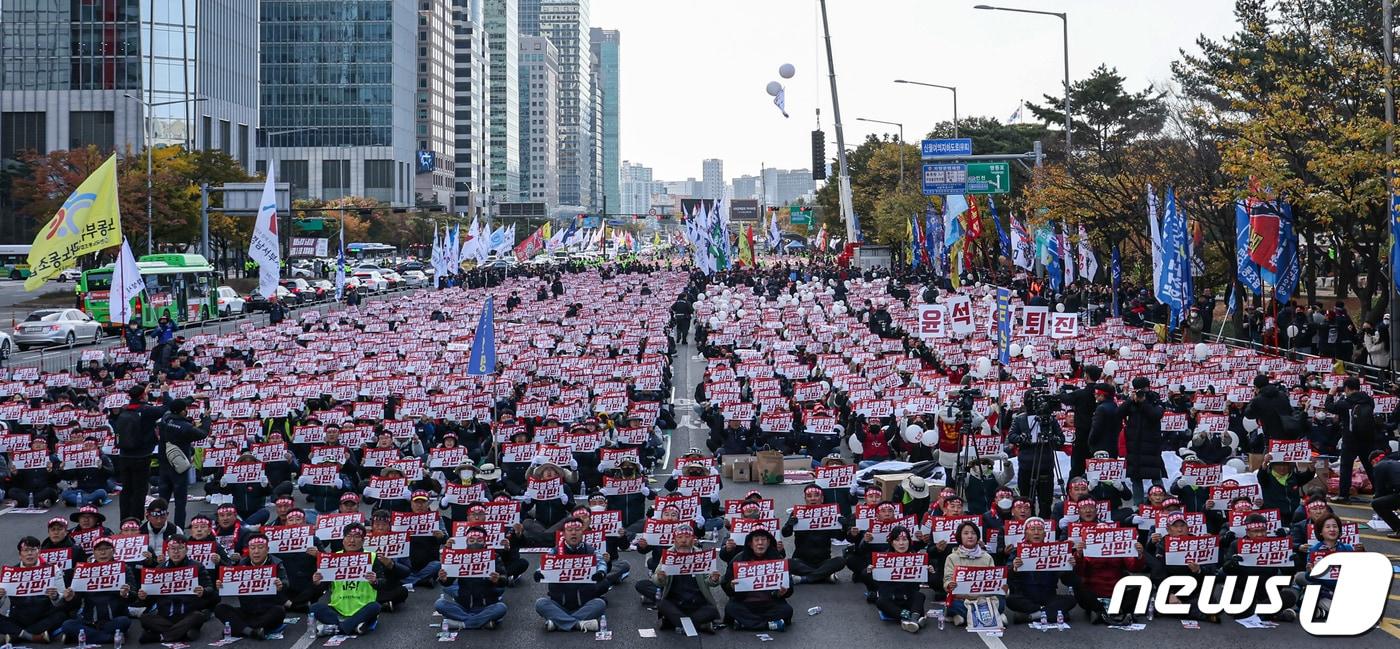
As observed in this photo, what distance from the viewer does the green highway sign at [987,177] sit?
151ft

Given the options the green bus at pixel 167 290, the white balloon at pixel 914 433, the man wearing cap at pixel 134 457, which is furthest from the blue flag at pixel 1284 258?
the green bus at pixel 167 290

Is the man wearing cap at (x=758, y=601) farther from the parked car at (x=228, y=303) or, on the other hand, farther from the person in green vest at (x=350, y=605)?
the parked car at (x=228, y=303)

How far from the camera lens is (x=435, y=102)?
593 ft

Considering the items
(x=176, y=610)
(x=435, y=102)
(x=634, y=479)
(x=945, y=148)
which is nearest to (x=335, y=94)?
(x=435, y=102)

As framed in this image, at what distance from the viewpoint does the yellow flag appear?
87.2 feet

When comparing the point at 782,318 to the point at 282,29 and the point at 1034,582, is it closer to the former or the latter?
the point at 1034,582

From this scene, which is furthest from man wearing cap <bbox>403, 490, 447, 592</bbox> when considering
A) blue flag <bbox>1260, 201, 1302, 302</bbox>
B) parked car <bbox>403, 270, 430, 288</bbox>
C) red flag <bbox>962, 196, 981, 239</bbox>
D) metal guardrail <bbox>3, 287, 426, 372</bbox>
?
parked car <bbox>403, 270, 430, 288</bbox>

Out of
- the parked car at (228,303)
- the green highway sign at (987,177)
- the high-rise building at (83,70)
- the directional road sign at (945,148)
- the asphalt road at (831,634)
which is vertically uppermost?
the high-rise building at (83,70)

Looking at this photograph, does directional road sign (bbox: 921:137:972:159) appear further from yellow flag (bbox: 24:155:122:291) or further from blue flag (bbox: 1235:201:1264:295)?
yellow flag (bbox: 24:155:122:291)

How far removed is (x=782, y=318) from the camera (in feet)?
133

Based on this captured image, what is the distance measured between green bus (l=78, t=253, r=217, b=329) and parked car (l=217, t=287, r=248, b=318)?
1.74m

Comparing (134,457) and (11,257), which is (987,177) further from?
(11,257)

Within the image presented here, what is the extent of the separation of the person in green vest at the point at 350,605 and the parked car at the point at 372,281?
209ft

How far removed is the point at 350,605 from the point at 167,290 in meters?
42.1
